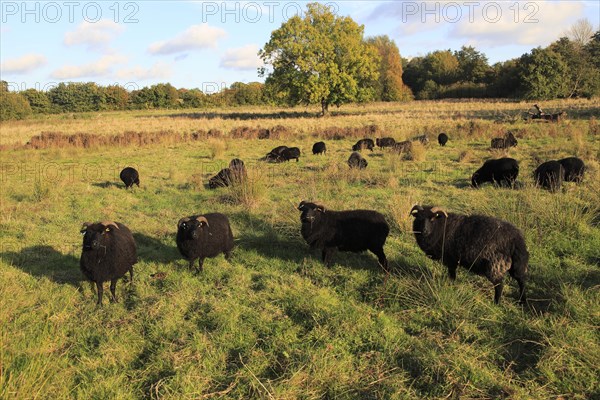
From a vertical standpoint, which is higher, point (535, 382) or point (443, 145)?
point (443, 145)

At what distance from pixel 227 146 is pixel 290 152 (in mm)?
5547

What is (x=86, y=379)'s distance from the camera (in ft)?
12.4

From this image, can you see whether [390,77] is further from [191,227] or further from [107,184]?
[191,227]

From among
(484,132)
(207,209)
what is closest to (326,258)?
(207,209)

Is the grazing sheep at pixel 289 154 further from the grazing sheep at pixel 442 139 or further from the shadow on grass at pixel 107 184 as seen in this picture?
the grazing sheep at pixel 442 139

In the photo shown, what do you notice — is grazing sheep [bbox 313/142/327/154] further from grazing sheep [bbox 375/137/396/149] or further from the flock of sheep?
the flock of sheep

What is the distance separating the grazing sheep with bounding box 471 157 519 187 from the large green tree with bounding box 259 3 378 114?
30305mm

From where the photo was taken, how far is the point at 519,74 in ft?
158

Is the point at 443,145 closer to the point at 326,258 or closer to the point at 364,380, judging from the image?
the point at 326,258

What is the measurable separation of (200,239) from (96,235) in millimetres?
1523

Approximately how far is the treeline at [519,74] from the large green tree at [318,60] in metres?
19.3

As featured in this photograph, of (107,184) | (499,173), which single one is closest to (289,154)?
(107,184)

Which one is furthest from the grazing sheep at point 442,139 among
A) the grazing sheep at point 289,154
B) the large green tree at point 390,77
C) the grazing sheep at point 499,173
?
the large green tree at point 390,77

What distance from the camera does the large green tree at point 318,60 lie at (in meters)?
40.4
